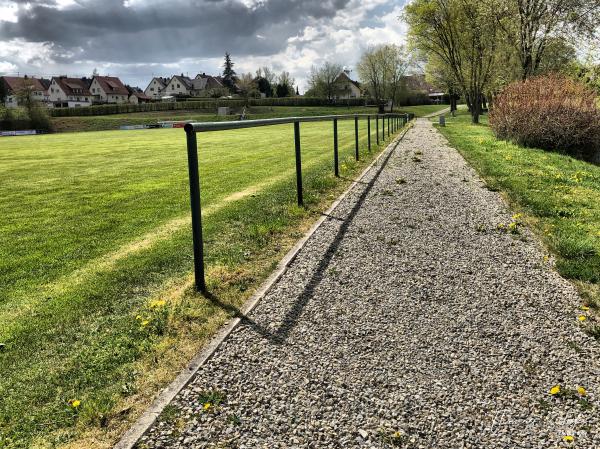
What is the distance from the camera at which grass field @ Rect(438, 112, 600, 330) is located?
14.9 feet

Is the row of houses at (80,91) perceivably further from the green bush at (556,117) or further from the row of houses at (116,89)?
the green bush at (556,117)

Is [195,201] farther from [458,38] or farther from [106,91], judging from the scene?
[106,91]

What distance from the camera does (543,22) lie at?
26406 mm

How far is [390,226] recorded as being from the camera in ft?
21.0

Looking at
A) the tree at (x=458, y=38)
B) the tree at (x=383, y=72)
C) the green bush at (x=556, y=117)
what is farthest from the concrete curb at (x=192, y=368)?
the tree at (x=383, y=72)

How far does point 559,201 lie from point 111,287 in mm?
6504

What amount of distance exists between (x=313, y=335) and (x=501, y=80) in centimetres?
3436

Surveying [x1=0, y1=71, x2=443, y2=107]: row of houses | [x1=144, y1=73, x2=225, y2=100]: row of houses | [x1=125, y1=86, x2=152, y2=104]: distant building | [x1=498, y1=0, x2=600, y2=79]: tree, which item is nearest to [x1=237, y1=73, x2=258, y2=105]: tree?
[x1=0, y1=71, x2=443, y2=107]: row of houses

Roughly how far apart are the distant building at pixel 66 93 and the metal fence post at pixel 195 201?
132 meters

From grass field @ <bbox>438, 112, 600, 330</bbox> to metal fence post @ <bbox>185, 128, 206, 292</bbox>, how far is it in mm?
3050

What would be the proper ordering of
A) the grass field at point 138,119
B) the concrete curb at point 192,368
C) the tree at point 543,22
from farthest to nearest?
the grass field at point 138,119
the tree at point 543,22
the concrete curb at point 192,368

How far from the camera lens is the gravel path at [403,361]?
2.48m

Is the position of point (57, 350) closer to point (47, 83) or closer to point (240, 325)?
point (240, 325)

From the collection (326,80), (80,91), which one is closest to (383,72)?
(326,80)
